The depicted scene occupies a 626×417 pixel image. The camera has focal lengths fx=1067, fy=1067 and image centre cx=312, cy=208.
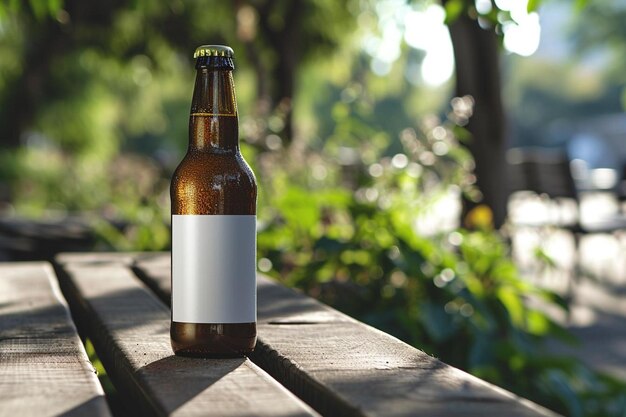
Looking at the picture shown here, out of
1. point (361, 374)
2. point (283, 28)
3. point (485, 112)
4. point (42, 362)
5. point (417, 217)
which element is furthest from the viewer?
point (283, 28)

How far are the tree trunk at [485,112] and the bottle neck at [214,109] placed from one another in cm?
453

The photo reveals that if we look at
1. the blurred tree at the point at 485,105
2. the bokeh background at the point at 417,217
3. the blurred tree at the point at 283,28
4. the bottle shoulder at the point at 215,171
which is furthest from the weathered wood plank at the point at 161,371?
the blurred tree at the point at 283,28

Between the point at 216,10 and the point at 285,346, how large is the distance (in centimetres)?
1402

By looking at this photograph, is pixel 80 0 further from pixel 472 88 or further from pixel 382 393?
pixel 382 393

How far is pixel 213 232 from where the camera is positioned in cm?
153

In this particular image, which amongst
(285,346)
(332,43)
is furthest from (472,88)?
(332,43)

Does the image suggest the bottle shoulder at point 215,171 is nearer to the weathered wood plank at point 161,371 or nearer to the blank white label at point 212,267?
the blank white label at point 212,267

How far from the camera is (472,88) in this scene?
240 inches

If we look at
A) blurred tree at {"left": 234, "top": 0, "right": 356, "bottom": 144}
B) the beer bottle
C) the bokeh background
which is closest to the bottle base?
the beer bottle

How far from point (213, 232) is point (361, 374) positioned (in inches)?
12.3

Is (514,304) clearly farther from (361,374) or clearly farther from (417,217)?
(361,374)

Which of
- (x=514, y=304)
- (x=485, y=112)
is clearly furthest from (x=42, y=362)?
(x=485, y=112)

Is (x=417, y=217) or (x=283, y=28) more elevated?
(x=283, y=28)

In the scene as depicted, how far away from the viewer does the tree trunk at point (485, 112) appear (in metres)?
5.99
